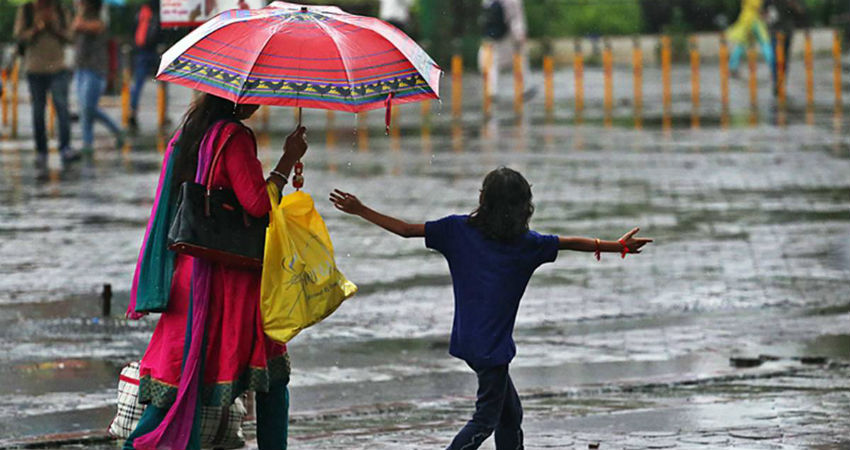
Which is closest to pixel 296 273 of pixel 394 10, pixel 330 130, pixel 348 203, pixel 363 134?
pixel 348 203

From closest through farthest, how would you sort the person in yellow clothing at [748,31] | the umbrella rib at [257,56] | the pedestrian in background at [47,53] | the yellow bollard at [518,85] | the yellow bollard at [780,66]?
1. the umbrella rib at [257,56]
2. the pedestrian in background at [47,53]
3. the yellow bollard at [518,85]
4. the yellow bollard at [780,66]
5. the person in yellow clothing at [748,31]

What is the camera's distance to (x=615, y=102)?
29.0 meters

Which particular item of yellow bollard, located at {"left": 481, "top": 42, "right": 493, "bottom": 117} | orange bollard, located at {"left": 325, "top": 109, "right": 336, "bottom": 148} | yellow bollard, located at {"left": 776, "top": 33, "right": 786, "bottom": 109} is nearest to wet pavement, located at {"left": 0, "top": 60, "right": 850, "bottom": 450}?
orange bollard, located at {"left": 325, "top": 109, "right": 336, "bottom": 148}

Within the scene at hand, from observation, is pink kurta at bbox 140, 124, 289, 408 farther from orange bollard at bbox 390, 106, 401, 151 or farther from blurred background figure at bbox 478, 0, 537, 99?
blurred background figure at bbox 478, 0, 537, 99

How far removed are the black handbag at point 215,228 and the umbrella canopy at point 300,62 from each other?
0.29 m

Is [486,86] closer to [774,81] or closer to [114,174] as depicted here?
[774,81]

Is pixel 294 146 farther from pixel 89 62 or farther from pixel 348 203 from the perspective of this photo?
pixel 89 62

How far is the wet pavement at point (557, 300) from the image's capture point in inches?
329

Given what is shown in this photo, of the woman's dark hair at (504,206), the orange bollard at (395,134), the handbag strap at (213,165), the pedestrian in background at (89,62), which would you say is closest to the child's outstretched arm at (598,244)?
the woman's dark hair at (504,206)

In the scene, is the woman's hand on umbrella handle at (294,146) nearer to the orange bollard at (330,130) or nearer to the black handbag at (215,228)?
the black handbag at (215,228)

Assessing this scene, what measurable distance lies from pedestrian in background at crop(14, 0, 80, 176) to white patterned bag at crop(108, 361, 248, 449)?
13605 mm

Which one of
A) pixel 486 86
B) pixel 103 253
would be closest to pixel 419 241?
Answer: pixel 103 253

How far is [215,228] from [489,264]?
103 cm

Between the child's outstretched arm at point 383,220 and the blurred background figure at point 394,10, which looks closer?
the child's outstretched arm at point 383,220
